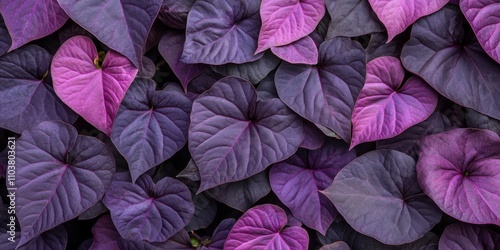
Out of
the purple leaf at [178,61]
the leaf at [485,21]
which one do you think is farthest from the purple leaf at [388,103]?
the purple leaf at [178,61]

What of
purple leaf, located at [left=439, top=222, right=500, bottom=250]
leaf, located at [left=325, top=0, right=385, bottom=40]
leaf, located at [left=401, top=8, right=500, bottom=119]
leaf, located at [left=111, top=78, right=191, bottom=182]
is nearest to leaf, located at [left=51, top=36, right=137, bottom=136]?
leaf, located at [left=111, top=78, right=191, bottom=182]

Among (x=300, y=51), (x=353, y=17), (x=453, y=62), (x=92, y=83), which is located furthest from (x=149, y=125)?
(x=453, y=62)

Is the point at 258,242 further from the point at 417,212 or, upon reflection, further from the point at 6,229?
the point at 6,229

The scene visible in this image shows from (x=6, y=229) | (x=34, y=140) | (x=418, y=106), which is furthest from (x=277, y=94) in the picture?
(x=6, y=229)

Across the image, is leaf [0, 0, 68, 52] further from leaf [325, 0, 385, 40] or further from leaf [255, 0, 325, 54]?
leaf [325, 0, 385, 40]

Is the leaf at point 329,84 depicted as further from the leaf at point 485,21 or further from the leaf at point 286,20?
the leaf at point 485,21
